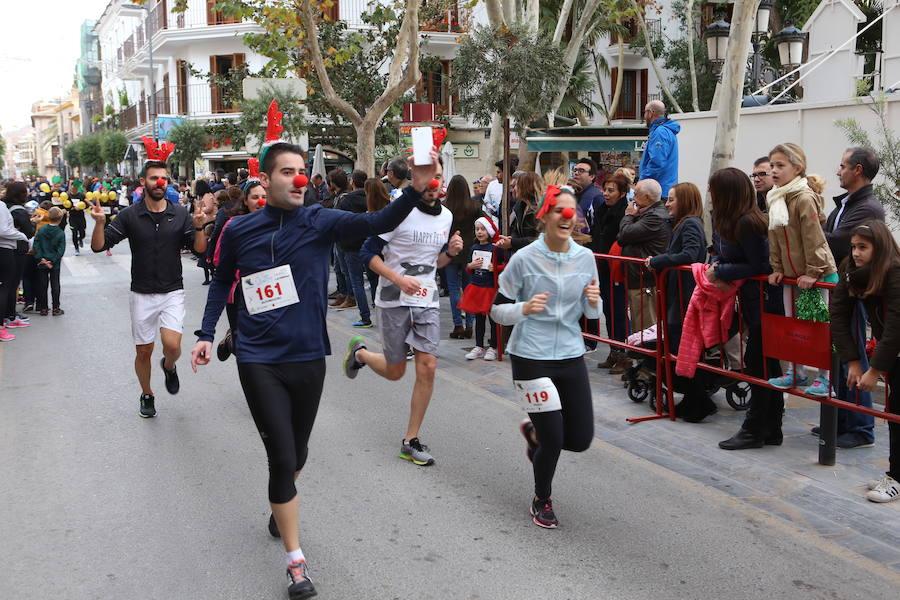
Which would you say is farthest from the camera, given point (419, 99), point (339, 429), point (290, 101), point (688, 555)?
point (419, 99)

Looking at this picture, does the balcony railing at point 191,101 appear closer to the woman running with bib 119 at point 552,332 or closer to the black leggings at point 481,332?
the black leggings at point 481,332

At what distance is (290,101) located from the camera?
2259cm

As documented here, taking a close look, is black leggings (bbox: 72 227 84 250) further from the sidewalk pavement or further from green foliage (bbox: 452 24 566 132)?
the sidewalk pavement

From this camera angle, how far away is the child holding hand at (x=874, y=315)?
15.5 ft

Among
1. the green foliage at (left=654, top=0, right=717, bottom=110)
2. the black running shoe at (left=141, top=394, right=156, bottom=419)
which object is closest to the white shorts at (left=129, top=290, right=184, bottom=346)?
the black running shoe at (left=141, top=394, right=156, bottom=419)

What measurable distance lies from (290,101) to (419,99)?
375 inches

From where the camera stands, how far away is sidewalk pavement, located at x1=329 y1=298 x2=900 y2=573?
15.4 feet

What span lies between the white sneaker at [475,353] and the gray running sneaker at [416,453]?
316cm

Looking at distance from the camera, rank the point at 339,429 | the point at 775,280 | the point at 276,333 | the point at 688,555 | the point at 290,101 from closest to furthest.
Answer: the point at 276,333 → the point at 688,555 → the point at 775,280 → the point at 339,429 → the point at 290,101

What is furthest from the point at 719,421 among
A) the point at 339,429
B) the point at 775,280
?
the point at 339,429

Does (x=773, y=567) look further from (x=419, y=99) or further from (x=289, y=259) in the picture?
(x=419, y=99)

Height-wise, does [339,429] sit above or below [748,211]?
below

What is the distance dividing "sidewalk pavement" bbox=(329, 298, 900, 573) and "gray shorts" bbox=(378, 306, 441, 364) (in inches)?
61.5

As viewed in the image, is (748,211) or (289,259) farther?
(748,211)
